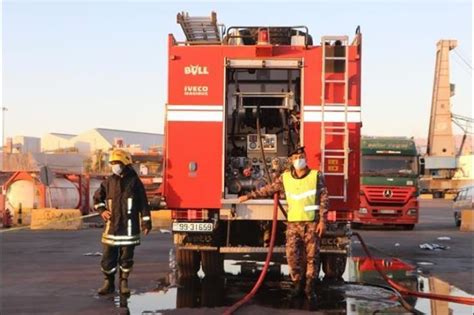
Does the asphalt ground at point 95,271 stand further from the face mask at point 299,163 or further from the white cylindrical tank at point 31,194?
the white cylindrical tank at point 31,194

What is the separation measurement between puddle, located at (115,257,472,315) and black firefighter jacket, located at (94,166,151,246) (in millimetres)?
807

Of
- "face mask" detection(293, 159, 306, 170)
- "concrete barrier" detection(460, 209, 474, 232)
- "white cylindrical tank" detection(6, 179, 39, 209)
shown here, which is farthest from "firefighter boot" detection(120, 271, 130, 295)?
"white cylindrical tank" detection(6, 179, 39, 209)

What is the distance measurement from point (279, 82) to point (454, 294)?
4.76 m

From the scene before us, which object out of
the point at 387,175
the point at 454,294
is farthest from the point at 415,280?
the point at 387,175

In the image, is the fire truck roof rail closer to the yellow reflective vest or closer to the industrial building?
the yellow reflective vest

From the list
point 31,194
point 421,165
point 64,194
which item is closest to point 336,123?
point 421,165

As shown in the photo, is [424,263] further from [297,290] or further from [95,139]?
[95,139]

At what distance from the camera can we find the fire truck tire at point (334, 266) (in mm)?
10585

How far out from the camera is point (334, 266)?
1063 cm

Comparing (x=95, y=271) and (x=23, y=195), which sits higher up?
(x=23, y=195)

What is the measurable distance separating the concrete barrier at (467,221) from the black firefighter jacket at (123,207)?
1710 centimetres

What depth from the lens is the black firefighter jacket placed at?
8914 mm

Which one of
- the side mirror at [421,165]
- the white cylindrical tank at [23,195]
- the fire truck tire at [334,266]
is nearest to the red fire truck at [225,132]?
the fire truck tire at [334,266]

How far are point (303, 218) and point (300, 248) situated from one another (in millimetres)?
443
